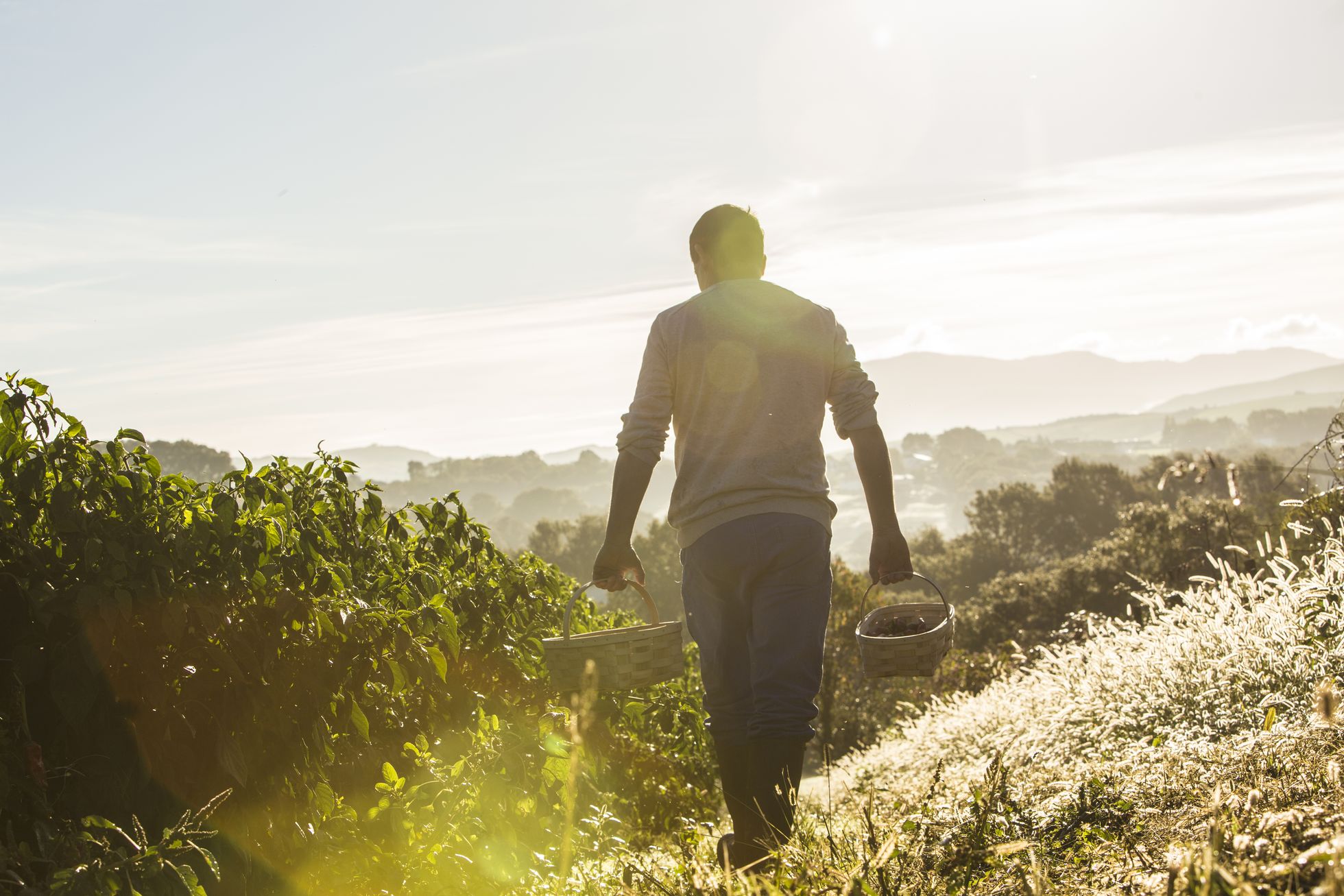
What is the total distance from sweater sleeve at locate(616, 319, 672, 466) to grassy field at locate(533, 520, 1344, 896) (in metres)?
1.28

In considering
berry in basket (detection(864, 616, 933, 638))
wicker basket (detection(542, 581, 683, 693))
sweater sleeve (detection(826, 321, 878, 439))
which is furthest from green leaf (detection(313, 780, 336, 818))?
berry in basket (detection(864, 616, 933, 638))

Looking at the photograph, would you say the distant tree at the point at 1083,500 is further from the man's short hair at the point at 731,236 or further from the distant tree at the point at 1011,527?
the man's short hair at the point at 731,236

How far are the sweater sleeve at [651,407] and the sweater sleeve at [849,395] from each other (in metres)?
0.57

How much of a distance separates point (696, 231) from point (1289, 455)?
13222cm

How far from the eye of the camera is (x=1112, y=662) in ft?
18.2

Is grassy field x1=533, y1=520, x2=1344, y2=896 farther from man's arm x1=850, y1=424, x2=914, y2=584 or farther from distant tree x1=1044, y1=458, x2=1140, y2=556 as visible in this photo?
distant tree x1=1044, y1=458, x2=1140, y2=556

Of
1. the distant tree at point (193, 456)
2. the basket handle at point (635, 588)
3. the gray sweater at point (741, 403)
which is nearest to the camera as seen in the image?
the gray sweater at point (741, 403)

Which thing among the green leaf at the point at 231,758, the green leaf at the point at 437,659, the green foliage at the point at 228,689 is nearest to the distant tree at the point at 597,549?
→ the green foliage at the point at 228,689

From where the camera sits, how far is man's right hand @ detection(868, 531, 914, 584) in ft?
11.1

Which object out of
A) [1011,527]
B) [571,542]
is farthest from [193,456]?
[1011,527]

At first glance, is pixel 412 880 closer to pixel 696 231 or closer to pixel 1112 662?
pixel 696 231

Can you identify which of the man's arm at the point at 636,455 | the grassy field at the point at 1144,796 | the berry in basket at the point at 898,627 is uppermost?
the man's arm at the point at 636,455

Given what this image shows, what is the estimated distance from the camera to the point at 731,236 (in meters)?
3.47

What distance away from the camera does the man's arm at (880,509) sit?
3.40 metres
